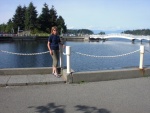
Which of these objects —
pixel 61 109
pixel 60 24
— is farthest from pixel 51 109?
pixel 60 24

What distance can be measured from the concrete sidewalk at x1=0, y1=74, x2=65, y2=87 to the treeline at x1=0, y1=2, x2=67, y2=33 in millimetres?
119001

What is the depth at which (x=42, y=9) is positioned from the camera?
461 ft

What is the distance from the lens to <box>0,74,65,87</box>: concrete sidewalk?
9854mm

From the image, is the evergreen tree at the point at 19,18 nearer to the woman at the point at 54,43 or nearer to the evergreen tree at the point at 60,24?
the evergreen tree at the point at 60,24

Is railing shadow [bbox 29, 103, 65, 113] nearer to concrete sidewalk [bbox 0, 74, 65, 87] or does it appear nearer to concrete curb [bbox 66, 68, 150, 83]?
concrete sidewalk [bbox 0, 74, 65, 87]

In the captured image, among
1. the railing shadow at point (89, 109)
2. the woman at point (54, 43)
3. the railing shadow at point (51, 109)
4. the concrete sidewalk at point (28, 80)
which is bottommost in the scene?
the railing shadow at point (89, 109)

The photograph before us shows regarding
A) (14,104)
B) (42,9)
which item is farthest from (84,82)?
(42,9)

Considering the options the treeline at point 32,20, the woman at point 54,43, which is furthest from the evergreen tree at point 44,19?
the woman at point 54,43

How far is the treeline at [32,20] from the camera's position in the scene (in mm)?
129125

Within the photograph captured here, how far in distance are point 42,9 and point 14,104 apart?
447 ft

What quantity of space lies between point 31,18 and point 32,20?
1692mm

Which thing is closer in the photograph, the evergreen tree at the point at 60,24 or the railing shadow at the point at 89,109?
the railing shadow at the point at 89,109

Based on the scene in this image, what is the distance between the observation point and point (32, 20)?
130 meters

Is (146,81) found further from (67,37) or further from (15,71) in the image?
(67,37)
